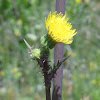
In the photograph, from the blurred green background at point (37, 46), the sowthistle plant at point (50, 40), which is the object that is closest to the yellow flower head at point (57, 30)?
the sowthistle plant at point (50, 40)

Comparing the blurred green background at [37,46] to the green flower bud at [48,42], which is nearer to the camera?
the green flower bud at [48,42]

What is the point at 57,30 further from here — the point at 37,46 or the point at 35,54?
the point at 37,46

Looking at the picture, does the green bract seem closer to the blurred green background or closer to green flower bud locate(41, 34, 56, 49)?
green flower bud locate(41, 34, 56, 49)

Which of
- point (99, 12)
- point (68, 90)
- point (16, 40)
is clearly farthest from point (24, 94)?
point (99, 12)

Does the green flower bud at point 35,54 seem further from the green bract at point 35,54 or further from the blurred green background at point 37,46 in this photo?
the blurred green background at point 37,46

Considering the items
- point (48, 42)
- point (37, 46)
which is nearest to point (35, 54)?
point (48, 42)

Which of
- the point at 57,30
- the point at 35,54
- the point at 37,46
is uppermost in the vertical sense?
the point at 37,46

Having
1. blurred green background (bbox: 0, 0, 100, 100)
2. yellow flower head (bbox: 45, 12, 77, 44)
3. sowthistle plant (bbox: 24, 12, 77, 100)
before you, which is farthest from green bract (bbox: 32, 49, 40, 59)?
blurred green background (bbox: 0, 0, 100, 100)

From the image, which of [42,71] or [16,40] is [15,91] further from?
[42,71]

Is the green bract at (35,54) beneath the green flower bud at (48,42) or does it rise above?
beneath
